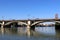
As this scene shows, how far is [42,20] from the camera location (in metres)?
85.9

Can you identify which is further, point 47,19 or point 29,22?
point 29,22

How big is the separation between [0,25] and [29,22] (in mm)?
27020

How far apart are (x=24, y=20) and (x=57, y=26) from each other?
1863cm

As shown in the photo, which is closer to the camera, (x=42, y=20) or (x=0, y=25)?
(x=42, y=20)

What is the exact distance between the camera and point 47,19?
275ft

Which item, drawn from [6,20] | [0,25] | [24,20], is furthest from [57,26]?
[0,25]

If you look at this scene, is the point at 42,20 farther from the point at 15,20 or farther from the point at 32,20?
the point at 15,20

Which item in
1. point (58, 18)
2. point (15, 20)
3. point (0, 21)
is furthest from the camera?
point (0, 21)

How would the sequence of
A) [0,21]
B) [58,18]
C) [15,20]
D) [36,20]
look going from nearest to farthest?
1. [58,18]
2. [36,20]
3. [15,20]
4. [0,21]

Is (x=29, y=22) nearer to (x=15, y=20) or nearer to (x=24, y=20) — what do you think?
(x=24, y=20)

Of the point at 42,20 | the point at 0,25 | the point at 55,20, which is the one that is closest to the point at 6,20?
the point at 0,25

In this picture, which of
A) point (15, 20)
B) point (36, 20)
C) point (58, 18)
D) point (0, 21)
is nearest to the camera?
point (58, 18)

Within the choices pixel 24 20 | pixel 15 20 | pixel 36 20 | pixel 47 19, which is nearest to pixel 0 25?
pixel 15 20

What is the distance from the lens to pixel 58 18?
81312 millimetres
